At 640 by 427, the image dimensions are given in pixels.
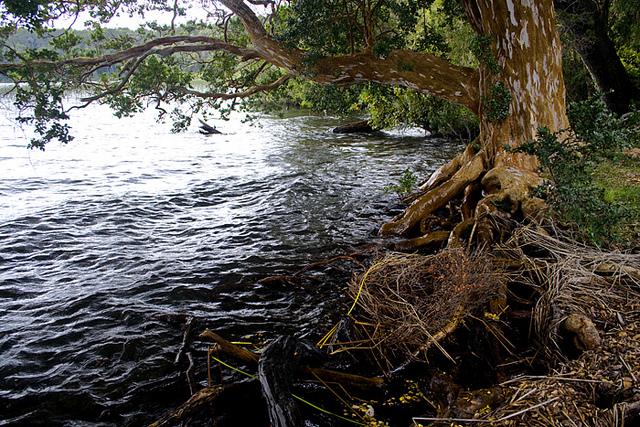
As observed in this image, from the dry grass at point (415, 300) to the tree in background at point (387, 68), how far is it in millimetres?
2162

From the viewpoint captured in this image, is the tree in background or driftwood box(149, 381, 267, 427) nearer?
driftwood box(149, 381, 267, 427)

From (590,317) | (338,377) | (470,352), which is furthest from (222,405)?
(590,317)

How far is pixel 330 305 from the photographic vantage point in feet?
21.6

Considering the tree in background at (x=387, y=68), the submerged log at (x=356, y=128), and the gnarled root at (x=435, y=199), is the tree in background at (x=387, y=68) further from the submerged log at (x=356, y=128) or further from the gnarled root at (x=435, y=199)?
the submerged log at (x=356, y=128)

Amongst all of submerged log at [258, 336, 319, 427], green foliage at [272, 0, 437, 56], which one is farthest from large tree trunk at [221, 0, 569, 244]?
submerged log at [258, 336, 319, 427]

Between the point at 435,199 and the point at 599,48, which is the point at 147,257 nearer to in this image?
the point at 435,199

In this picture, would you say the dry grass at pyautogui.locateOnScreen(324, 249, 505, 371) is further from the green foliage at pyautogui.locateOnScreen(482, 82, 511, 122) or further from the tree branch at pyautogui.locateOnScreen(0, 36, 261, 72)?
the tree branch at pyautogui.locateOnScreen(0, 36, 261, 72)

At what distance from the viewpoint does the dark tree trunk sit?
1355 centimetres

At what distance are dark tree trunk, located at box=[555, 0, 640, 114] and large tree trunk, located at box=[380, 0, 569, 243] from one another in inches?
231

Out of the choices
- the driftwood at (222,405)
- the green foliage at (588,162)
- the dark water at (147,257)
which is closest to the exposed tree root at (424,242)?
the dark water at (147,257)

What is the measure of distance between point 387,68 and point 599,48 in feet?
28.0

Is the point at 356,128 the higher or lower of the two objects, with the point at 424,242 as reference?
higher

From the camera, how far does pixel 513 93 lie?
9133 millimetres

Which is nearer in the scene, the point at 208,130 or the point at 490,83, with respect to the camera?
the point at 490,83
